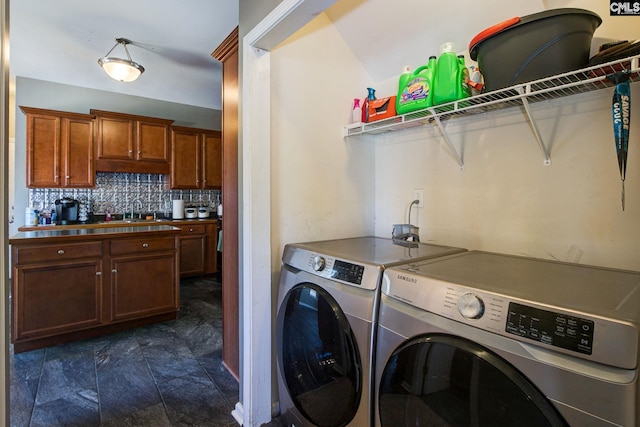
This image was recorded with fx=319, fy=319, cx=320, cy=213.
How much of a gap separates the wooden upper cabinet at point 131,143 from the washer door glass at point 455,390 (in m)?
4.35

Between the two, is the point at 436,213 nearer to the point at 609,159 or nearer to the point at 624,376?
the point at 609,159

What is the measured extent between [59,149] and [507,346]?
4.77 meters

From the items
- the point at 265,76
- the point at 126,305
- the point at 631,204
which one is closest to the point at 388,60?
the point at 265,76

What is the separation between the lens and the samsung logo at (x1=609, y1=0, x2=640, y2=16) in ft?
3.53

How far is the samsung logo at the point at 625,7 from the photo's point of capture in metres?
1.08

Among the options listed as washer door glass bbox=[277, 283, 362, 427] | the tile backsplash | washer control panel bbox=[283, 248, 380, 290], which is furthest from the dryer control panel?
the tile backsplash

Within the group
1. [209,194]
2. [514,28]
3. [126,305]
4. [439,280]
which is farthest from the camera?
[209,194]

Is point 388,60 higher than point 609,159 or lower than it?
higher

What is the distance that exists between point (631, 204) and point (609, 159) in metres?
0.17

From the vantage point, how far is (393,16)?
5.33 ft

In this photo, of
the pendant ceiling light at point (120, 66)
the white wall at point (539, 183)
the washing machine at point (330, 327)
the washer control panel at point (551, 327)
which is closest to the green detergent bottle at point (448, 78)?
the white wall at point (539, 183)

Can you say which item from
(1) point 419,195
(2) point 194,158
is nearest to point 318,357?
(1) point 419,195

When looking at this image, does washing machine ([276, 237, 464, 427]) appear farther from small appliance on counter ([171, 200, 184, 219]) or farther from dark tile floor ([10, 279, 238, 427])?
small appliance on counter ([171, 200, 184, 219])

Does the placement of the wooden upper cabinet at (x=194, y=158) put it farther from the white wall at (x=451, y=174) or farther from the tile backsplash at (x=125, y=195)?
the white wall at (x=451, y=174)
